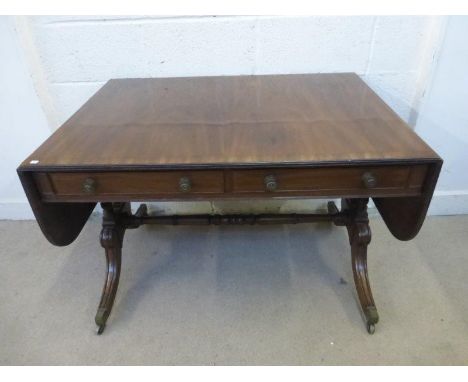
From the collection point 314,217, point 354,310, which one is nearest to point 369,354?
point 354,310

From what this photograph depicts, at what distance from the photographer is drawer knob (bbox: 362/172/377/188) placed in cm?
88

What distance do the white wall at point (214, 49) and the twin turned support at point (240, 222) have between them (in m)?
0.59

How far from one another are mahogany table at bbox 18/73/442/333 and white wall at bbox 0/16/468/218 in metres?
0.32

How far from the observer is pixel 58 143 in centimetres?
96

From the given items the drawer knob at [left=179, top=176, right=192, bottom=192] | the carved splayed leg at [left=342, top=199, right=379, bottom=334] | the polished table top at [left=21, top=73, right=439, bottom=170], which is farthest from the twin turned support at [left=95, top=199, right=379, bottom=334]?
the drawer knob at [left=179, top=176, right=192, bottom=192]

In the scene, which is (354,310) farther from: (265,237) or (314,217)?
(265,237)

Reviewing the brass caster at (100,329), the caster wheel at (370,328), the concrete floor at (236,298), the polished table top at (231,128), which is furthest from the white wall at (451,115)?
the brass caster at (100,329)

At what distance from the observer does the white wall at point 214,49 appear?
1.36 m

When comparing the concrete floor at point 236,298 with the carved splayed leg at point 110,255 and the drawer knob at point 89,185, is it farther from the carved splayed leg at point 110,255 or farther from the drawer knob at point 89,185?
the drawer knob at point 89,185

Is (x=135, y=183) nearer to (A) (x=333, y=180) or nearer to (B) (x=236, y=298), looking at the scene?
(A) (x=333, y=180)

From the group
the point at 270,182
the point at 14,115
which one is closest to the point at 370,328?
the point at 270,182

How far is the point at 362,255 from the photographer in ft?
4.46
